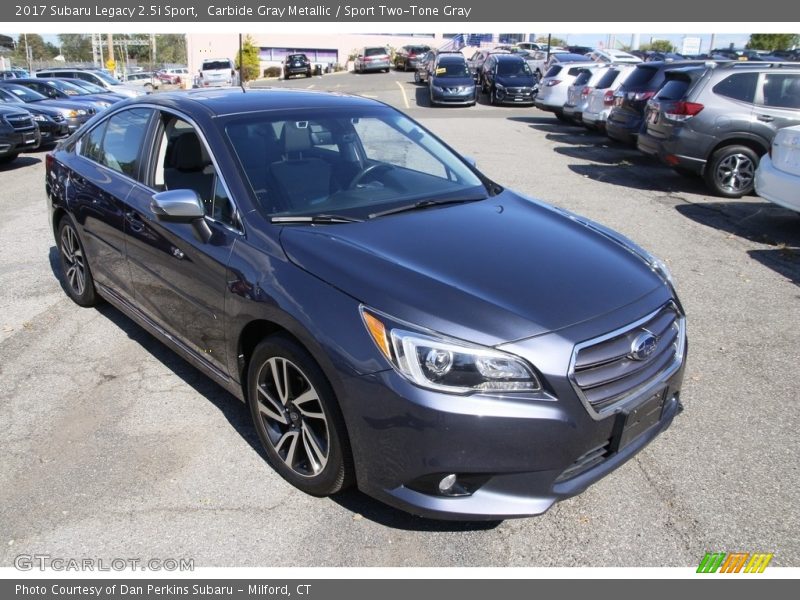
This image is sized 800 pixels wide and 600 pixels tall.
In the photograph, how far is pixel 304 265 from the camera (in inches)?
118

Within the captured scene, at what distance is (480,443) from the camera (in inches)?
101

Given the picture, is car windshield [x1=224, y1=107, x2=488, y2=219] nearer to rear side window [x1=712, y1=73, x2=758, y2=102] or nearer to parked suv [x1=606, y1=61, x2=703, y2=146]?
rear side window [x1=712, y1=73, x2=758, y2=102]

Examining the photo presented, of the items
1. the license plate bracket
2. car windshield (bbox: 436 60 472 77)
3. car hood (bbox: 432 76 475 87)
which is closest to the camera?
the license plate bracket

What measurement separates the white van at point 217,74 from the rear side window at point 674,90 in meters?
29.5

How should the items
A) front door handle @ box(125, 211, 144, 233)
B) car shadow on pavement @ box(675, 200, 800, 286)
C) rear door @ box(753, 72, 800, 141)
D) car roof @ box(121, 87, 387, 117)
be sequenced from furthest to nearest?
rear door @ box(753, 72, 800, 141)
car shadow on pavement @ box(675, 200, 800, 286)
front door handle @ box(125, 211, 144, 233)
car roof @ box(121, 87, 387, 117)

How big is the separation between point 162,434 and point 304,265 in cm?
149

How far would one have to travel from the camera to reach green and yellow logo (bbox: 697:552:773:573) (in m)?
2.83

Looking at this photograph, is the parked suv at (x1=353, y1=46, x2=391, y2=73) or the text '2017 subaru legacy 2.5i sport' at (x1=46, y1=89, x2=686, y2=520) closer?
the text '2017 subaru legacy 2.5i sport' at (x1=46, y1=89, x2=686, y2=520)

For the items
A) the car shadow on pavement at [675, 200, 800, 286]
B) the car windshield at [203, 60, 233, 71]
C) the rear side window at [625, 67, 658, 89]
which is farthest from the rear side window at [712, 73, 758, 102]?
the car windshield at [203, 60, 233, 71]

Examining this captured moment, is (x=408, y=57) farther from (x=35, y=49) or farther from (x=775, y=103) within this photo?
(x=35, y=49)

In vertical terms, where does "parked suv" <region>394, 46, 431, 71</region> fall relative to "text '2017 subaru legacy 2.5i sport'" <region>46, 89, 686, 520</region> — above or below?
above

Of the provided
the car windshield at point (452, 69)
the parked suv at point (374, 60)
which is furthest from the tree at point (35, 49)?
the car windshield at point (452, 69)

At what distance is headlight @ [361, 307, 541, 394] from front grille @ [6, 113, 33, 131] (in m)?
13.2
